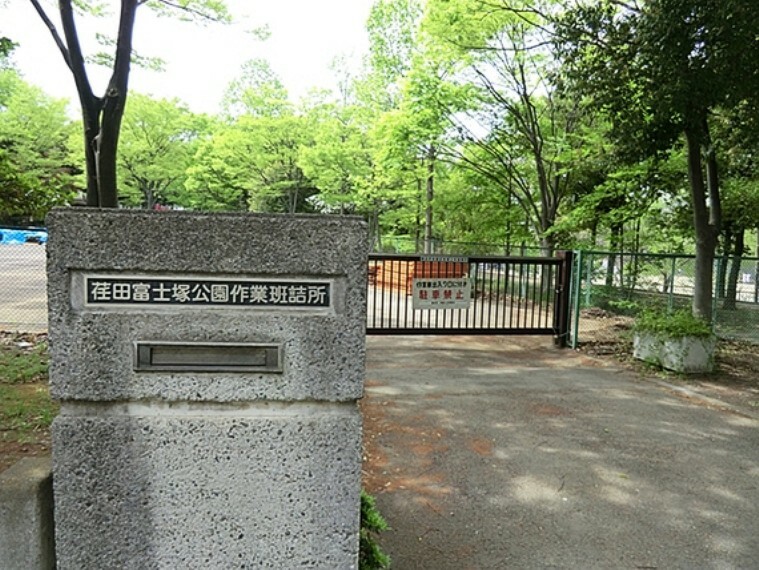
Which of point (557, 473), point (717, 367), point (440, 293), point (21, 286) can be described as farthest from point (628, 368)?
point (21, 286)

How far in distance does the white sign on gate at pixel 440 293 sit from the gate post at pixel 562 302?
1.61 meters

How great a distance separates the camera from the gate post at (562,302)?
865 centimetres

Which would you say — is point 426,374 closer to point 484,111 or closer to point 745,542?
point 745,542

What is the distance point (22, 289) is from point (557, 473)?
13680mm

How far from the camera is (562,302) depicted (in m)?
8.77

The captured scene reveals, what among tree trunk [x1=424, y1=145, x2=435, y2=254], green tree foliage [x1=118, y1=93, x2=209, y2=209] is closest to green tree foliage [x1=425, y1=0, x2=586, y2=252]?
tree trunk [x1=424, y1=145, x2=435, y2=254]

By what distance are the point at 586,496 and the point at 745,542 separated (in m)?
0.88

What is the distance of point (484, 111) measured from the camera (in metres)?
14.8

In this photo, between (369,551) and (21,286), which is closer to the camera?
(369,551)

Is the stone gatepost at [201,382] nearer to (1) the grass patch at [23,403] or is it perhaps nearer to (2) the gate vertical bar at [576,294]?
(1) the grass patch at [23,403]

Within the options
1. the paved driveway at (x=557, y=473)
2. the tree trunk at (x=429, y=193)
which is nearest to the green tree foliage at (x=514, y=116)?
the tree trunk at (x=429, y=193)

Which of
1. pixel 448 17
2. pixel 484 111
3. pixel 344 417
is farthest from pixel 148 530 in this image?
pixel 484 111

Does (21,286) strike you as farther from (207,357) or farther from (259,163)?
(207,357)

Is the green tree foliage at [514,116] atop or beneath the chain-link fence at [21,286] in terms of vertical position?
atop
